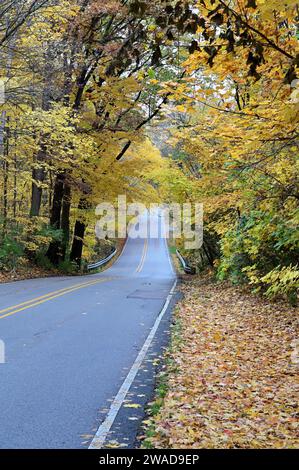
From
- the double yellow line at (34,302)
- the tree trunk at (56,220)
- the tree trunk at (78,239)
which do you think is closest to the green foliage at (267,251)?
the double yellow line at (34,302)

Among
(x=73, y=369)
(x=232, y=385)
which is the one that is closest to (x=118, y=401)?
(x=73, y=369)

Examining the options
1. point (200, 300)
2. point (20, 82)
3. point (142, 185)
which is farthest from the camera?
point (142, 185)

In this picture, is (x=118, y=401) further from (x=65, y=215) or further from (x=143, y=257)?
(x=143, y=257)

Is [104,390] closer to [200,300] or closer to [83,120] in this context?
[200,300]

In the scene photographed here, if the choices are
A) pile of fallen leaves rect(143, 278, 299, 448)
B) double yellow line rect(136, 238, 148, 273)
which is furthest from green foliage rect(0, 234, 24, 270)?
double yellow line rect(136, 238, 148, 273)

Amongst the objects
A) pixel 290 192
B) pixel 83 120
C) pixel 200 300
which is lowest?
pixel 200 300

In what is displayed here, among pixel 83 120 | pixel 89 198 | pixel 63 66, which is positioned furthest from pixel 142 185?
pixel 63 66

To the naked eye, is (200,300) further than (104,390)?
Yes

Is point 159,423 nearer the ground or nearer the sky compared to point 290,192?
nearer the ground

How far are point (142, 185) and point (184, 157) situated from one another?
4.87 meters

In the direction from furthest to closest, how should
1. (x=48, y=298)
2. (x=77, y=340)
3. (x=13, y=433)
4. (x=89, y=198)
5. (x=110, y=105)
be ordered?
(x=89, y=198), (x=110, y=105), (x=48, y=298), (x=77, y=340), (x=13, y=433)

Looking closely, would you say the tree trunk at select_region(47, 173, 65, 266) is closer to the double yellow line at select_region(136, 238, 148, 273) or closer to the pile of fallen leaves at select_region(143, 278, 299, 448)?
the double yellow line at select_region(136, 238, 148, 273)

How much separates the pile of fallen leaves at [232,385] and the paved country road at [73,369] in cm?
46
